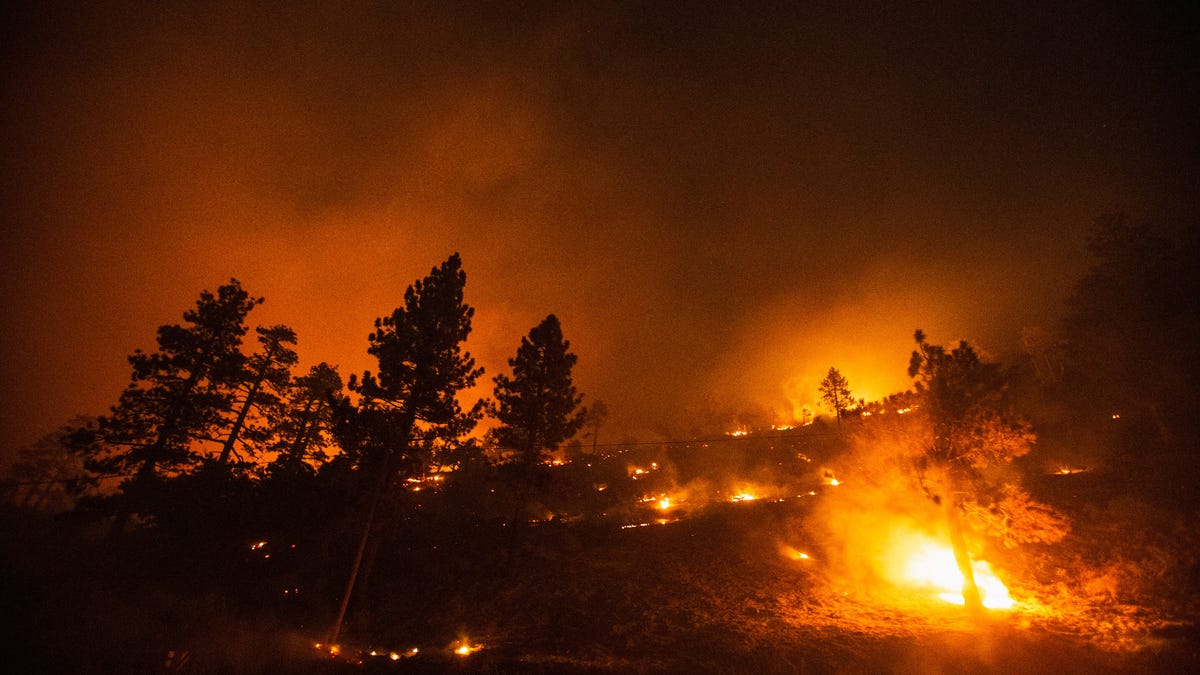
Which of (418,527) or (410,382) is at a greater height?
(410,382)

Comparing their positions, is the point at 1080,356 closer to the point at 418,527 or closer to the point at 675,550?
the point at 675,550

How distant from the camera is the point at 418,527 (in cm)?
2892

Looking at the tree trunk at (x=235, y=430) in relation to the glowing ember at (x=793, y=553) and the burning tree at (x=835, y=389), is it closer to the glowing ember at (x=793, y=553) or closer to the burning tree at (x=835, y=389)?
the glowing ember at (x=793, y=553)

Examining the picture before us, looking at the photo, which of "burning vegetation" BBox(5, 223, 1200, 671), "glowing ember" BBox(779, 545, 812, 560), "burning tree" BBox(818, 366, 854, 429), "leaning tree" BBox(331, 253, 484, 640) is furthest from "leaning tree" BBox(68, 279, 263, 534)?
"burning tree" BBox(818, 366, 854, 429)

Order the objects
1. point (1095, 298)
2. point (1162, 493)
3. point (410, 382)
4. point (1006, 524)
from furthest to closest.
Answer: point (1095, 298) → point (1162, 493) → point (410, 382) → point (1006, 524)

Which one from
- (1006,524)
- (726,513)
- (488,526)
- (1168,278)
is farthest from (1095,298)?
(488,526)

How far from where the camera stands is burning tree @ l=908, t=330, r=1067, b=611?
18.8 meters

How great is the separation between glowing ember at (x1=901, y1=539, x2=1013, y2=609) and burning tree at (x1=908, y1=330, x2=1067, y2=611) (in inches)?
74.0

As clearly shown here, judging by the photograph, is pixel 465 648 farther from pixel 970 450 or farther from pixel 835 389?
pixel 835 389

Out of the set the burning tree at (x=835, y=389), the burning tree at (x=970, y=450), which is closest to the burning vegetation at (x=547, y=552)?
the burning tree at (x=970, y=450)

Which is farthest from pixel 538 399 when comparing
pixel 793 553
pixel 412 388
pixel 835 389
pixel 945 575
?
pixel 835 389

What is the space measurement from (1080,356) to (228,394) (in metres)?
62.1

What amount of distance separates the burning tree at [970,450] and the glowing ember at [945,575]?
74.0 inches

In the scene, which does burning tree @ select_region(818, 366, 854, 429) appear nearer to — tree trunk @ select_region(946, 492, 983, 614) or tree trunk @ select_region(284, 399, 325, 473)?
tree trunk @ select_region(946, 492, 983, 614)
